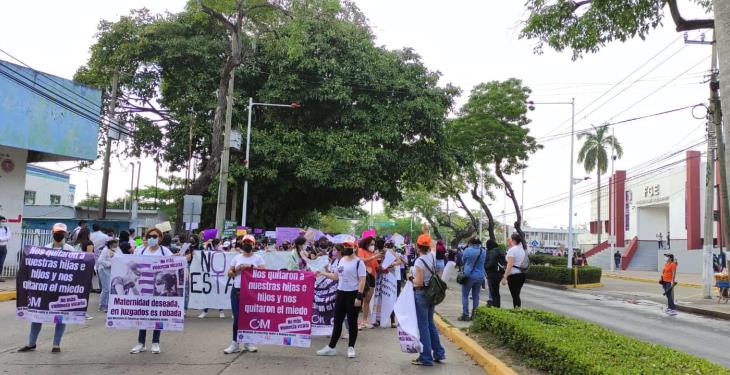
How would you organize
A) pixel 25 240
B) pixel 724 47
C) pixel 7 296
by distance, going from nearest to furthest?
pixel 724 47
pixel 7 296
pixel 25 240

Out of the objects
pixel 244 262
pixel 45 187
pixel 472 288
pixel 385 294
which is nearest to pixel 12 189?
pixel 385 294

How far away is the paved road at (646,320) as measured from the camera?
10805 mm

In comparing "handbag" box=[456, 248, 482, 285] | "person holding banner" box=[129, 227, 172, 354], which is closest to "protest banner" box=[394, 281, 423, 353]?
"person holding banner" box=[129, 227, 172, 354]

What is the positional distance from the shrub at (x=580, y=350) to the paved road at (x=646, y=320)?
106 inches

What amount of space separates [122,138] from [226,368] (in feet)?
85.6

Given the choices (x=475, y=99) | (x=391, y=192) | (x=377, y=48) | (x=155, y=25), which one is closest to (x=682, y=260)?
(x=475, y=99)

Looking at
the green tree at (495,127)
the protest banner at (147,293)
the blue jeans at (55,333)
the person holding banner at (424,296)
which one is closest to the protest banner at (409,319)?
the person holding banner at (424,296)

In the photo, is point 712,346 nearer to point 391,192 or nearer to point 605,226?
point 391,192

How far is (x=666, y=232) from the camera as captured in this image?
170ft

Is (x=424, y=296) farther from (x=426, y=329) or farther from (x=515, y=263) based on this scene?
(x=515, y=263)

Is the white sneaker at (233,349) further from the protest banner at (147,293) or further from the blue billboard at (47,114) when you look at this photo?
the blue billboard at (47,114)

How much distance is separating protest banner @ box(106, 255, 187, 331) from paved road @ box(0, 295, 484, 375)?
0.42 metres

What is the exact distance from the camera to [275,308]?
316 inches

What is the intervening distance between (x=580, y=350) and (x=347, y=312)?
308 centimetres
